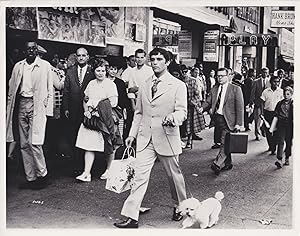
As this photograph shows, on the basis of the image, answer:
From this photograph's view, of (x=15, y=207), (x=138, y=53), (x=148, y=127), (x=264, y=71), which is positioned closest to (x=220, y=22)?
Answer: (x=264, y=71)

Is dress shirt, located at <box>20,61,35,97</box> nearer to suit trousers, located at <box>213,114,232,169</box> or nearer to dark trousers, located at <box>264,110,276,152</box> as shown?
suit trousers, located at <box>213,114,232,169</box>

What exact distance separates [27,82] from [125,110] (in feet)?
3.72

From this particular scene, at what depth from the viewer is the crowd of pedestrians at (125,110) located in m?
3.35

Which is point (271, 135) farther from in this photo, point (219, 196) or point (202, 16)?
point (219, 196)

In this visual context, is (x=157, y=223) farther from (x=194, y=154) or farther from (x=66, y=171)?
(x=194, y=154)

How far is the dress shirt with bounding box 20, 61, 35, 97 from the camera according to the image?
3.80 meters

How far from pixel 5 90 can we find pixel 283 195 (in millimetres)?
2177

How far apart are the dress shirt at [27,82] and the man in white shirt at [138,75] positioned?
1.16 m

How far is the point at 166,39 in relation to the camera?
543 cm

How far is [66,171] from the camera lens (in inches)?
173

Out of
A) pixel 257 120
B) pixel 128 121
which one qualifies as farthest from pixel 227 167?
A: pixel 257 120

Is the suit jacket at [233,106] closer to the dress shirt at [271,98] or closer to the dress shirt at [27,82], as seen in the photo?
the dress shirt at [271,98]

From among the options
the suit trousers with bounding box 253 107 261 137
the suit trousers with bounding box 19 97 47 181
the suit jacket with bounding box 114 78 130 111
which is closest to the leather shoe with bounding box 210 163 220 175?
the suit jacket with bounding box 114 78 130 111

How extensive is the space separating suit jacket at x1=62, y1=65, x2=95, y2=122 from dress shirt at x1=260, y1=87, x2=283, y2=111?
1793 mm
